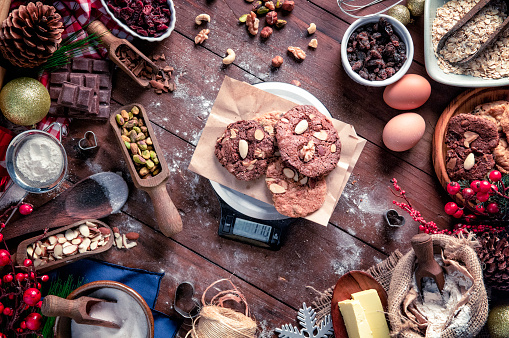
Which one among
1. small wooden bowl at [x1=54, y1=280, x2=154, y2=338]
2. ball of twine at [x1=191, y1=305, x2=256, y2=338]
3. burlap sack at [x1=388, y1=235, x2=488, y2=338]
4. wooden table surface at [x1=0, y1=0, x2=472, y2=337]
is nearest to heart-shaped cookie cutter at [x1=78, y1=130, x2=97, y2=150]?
wooden table surface at [x1=0, y1=0, x2=472, y2=337]

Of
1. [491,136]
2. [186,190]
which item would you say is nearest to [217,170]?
[186,190]

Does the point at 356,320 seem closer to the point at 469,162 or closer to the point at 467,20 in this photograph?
the point at 469,162

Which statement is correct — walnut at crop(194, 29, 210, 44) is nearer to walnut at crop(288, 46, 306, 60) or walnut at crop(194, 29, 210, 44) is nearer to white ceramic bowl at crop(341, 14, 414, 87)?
walnut at crop(288, 46, 306, 60)

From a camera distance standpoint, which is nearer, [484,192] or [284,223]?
[484,192]

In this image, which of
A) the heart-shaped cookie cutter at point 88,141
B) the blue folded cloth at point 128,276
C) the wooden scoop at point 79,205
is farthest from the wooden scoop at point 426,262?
the heart-shaped cookie cutter at point 88,141

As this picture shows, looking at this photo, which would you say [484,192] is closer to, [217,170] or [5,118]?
[217,170]

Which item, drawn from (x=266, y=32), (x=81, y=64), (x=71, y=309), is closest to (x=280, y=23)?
(x=266, y=32)
